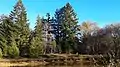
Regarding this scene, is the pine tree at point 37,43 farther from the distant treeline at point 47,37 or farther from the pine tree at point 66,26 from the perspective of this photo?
the pine tree at point 66,26

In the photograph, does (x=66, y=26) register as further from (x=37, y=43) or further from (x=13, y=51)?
(x=13, y=51)

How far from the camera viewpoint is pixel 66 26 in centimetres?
6244

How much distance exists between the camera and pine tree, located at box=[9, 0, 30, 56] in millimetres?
55138

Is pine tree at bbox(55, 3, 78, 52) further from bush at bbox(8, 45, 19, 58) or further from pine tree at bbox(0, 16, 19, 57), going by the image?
bush at bbox(8, 45, 19, 58)

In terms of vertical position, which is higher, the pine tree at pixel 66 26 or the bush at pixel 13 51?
the pine tree at pixel 66 26

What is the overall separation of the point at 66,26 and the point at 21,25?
1141 cm

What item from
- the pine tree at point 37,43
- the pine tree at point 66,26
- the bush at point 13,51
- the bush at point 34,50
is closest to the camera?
the bush at point 13,51

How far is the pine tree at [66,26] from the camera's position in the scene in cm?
5942

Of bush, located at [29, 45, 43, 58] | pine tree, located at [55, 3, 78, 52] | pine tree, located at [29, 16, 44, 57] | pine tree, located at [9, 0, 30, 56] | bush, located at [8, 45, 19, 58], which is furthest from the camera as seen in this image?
pine tree, located at [55, 3, 78, 52]

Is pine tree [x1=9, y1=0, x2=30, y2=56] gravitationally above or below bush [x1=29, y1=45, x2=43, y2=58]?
above

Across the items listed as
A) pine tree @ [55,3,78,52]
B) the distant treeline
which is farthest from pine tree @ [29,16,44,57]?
pine tree @ [55,3,78,52]

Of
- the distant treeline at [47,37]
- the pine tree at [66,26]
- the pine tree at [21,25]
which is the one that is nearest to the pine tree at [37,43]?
the distant treeline at [47,37]

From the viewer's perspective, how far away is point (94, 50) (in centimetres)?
5650

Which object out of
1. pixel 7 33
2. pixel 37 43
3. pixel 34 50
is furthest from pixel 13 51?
pixel 7 33
